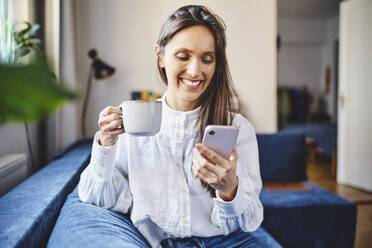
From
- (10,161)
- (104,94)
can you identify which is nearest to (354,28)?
(104,94)

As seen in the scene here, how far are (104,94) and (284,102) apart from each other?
466cm

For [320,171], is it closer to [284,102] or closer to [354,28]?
[354,28]

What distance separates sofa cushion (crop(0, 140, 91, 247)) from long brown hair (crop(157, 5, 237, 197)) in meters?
0.45

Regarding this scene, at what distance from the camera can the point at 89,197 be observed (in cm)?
82

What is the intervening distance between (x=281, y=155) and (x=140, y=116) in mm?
1409

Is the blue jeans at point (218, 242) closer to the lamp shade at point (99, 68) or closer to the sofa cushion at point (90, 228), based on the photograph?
the sofa cushion at point (90, 228)

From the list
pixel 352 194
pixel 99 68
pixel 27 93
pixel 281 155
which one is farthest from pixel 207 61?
pixel 352 194

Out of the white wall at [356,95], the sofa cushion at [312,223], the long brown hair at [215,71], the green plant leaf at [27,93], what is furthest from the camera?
the white wall at [356,95]

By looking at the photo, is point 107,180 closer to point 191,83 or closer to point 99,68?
point 191,83

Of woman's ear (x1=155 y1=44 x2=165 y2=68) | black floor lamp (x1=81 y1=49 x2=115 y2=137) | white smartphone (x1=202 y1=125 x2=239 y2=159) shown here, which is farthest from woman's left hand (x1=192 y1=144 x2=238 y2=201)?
black floor lamp (x1=81 y1=49 x2=115 y2=137)

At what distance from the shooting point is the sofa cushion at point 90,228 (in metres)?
0.61

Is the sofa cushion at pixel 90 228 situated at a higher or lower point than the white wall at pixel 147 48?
lower

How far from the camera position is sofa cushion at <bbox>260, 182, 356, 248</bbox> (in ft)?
4.71

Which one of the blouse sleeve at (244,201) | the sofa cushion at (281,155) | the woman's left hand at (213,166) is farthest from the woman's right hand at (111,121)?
the sofa cushion at (281,155)
